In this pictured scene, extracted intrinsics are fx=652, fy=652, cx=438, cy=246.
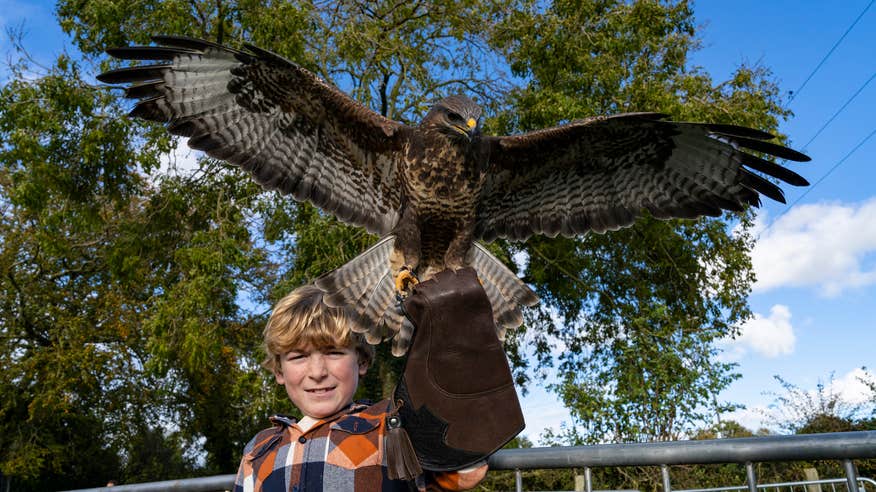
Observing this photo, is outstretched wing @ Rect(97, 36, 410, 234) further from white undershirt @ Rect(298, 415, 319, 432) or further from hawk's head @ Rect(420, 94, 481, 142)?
white undershirt @ Rect(298, 415, 319, 432)

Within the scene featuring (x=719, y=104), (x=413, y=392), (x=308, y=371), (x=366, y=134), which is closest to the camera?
(x=413, y=392)

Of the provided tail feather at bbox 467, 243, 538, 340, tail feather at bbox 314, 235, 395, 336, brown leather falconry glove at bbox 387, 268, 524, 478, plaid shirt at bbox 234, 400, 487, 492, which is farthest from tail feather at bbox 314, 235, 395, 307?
brown leather falconry glove at bbox 387, 268, 524, 478

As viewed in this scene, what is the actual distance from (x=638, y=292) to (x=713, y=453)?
1224cm

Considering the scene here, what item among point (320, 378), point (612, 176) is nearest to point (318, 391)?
point (320, 378)

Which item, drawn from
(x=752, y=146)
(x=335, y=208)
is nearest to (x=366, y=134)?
(x=335, y=208)

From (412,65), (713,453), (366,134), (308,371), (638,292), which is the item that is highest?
(412,65)

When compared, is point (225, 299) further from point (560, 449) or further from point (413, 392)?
point (413, 392)

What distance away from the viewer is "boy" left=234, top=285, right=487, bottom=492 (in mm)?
1790

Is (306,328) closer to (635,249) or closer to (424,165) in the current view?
(424,165)

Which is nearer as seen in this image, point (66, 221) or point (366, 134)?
point (366, 134)

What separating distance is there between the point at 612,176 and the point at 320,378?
3.19 metres

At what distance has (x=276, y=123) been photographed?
4.24 meters

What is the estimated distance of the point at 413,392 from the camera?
1.34 meters

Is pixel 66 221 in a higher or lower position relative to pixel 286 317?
higher
